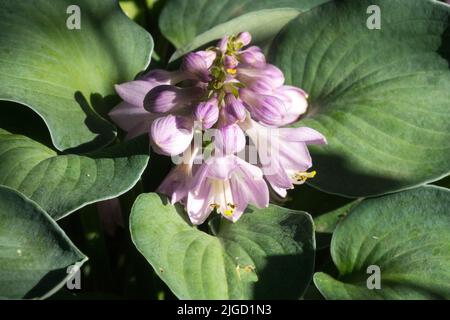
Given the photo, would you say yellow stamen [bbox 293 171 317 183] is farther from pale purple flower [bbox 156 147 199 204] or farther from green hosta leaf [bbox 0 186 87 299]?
green hosta leaf [bbox 0 186 87 299]

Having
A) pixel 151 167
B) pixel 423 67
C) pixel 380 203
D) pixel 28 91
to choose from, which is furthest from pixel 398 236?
pixel 28 91

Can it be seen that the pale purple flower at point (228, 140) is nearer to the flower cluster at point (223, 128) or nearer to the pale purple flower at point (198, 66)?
the flower cluster at point (223, 128)

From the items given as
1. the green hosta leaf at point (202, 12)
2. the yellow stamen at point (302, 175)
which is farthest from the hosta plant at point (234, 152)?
the green hosta leaf at point (202, 12)

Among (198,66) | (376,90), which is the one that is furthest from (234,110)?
(376,90)

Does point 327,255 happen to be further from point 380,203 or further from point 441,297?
point 441,297

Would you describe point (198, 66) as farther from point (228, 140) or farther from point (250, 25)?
point (250, 25)

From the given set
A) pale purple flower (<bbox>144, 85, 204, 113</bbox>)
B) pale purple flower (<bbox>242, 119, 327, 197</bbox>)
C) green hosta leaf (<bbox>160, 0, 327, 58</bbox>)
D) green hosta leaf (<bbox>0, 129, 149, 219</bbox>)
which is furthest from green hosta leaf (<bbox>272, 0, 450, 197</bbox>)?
green hosta leaf (<bbox>0, 129, 149, 219</bbox>)
